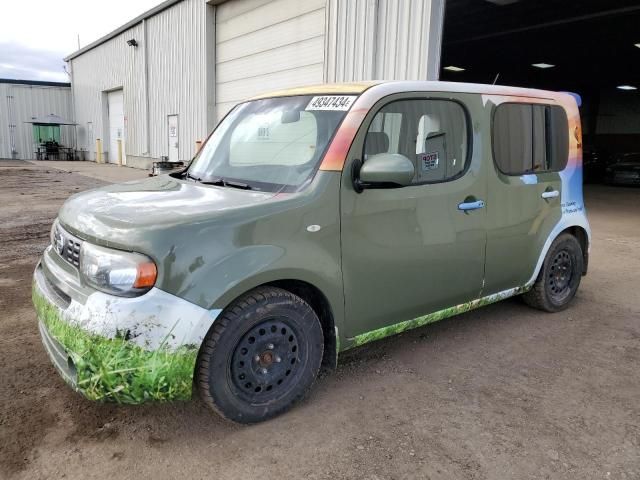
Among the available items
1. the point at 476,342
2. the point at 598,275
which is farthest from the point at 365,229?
the point at 598,275

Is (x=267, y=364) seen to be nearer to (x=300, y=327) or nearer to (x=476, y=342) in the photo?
(x=300, y=327)

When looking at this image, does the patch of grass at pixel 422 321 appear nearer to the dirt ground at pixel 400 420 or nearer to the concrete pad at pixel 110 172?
the dirt ground at pixel 400 420

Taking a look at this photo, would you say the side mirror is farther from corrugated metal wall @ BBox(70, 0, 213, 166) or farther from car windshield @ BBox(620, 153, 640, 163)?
car windshield @ BBox(620, 153, 640, 163)

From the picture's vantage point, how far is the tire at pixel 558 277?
439cm

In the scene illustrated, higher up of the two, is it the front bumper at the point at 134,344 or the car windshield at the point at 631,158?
the car windshield at the point at 631,158

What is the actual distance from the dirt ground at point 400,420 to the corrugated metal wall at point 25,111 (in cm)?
3183

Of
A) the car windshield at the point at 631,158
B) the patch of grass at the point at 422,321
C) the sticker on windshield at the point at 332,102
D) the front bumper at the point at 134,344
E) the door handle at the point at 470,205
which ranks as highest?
the sticker on windshield at the point at 332,102

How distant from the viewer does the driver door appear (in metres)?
2.99

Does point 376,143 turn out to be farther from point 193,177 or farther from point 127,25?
point 127,25

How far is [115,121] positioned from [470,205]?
84.7ft

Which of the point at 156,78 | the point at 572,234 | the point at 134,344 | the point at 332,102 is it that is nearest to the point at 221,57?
the point at 156,78

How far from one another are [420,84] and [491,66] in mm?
21684

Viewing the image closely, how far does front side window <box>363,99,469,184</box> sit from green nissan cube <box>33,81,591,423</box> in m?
0.01

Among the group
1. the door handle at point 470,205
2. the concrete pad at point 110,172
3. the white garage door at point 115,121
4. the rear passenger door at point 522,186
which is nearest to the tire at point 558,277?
the rear passenger door at point 522,186
